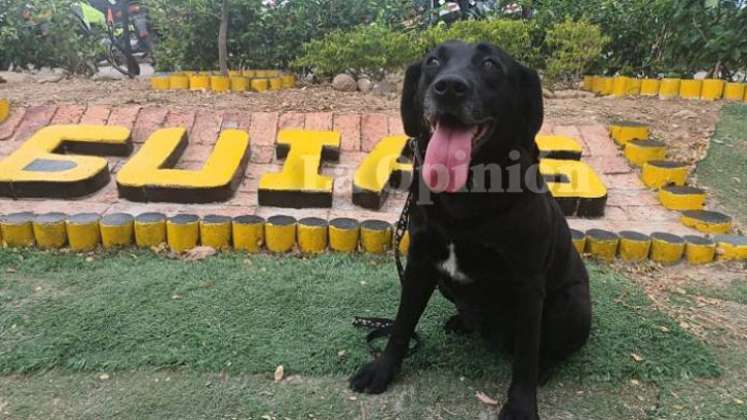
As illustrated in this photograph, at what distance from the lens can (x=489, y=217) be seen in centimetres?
226

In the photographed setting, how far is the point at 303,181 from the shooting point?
4766 millimetres

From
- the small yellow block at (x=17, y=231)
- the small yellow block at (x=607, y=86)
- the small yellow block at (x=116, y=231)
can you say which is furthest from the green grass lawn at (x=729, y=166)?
the small yellow block at (x=17, y=231)

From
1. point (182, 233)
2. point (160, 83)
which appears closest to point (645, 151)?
point (182, 233)

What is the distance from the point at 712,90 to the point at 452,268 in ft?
20.5

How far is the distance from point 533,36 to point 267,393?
681 cm

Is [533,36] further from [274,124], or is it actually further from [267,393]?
[267,393]

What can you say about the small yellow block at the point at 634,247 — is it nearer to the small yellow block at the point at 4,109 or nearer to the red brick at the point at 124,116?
the red brick at the point at 124,116

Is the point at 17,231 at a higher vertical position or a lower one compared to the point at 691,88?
lower

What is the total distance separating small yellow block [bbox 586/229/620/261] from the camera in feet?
13.6

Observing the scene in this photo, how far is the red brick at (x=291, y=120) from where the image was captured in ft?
19.2

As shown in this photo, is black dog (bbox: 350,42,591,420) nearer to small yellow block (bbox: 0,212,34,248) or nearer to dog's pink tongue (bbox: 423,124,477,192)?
dog's pink tongue (bbox: 423,124,477,192)

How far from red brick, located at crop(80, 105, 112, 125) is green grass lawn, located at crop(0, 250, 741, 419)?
2222 mm

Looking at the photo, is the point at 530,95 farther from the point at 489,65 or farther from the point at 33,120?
the point at 33,120

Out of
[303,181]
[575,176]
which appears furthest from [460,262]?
[575,176]
